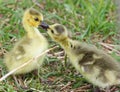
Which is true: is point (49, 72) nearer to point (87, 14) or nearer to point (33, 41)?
point (33, 41)

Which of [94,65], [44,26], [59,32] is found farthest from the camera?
[44,26]

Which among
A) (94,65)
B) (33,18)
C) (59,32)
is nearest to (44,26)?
(33,18)

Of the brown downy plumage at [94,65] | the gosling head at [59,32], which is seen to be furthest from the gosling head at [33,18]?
the brown downy plumage at [94,65]

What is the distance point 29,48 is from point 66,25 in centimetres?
97

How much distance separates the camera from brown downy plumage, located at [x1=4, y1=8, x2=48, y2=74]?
3.89m

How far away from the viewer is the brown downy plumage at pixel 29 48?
12.8ft

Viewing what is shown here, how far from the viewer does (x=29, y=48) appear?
388 cm

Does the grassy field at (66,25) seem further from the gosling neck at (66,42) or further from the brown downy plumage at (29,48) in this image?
the gosling neck at (66,42)

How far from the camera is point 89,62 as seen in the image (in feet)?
12.1

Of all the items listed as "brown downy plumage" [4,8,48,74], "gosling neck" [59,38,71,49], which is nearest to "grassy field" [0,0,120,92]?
"brown downy plumage" [4,8,48,74]

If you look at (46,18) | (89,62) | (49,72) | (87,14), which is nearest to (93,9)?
(87,14)

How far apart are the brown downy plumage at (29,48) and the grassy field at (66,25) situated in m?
0.13

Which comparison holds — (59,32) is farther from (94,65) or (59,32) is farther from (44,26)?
(94,65)

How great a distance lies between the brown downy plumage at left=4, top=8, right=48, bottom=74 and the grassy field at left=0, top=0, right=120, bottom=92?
133 mm
